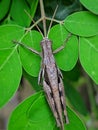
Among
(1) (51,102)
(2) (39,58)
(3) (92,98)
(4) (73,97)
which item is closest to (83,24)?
(2) (39,58)

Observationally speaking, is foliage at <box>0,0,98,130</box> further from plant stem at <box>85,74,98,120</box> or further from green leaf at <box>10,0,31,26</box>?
plant stem at <box>85,74,98,120</box>

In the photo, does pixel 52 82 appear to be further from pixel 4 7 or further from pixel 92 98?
pixel 92 98

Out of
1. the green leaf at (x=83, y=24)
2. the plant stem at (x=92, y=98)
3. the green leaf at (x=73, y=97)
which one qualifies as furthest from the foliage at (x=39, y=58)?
the plant stem at (x=92, y=98)

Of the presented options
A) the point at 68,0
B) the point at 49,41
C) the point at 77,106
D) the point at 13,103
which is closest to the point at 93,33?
the point at 49,41

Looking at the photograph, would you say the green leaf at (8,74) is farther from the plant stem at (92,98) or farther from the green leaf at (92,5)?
the plant stem at (92,98)

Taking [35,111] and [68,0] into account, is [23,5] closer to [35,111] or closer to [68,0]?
[68,0]
